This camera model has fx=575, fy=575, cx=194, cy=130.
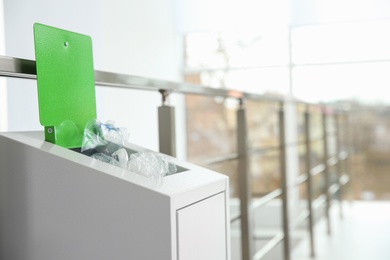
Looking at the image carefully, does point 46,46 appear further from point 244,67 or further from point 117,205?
point 244,67

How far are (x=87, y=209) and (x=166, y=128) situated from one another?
732 mm

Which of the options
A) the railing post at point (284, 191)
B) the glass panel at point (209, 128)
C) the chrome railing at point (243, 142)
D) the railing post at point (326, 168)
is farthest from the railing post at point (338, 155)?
the railing post at point (284, 191)

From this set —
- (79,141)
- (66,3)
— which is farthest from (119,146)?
(66,3)

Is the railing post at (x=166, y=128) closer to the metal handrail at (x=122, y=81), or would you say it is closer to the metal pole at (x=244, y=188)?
the metal handrail at (x=122, y=81)

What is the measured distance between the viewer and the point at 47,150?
788 mm

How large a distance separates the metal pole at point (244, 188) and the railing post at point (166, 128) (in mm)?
880

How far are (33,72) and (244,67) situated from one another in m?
5.07

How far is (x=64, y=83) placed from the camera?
0.92 meters

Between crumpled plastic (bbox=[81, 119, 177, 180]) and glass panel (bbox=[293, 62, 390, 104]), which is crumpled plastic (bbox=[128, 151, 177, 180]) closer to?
crumpled plastic (bbox=[81, 119, 177, 180])

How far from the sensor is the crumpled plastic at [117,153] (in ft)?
2.92

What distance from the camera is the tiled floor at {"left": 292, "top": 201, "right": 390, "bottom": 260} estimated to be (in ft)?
12.4

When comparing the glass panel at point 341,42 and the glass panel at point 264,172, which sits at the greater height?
the glass panel at point 341,42

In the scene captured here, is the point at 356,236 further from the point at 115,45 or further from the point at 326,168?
the point at 115,45

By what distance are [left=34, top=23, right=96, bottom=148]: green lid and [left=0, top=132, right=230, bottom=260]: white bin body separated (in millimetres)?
60
